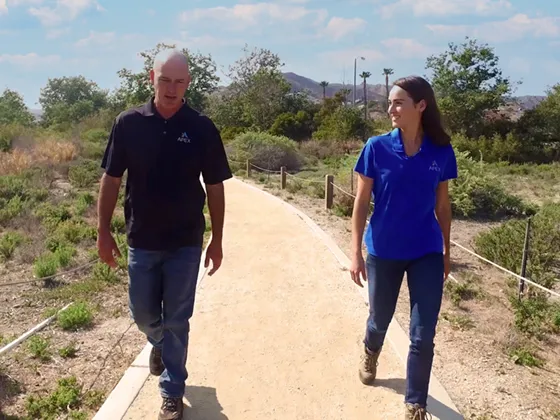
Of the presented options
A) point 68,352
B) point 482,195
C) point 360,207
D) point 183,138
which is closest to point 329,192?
point 482,195

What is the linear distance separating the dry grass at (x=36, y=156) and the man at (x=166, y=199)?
1578 centimetres

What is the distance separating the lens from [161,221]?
→ 299 cm

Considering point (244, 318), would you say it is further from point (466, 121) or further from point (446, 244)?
point (466, 121)

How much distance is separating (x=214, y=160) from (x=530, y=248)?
5.51 m

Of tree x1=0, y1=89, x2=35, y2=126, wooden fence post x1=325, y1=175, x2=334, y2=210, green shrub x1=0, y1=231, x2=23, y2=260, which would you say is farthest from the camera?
tree x1=0, y1=89, x2=35, y2=126

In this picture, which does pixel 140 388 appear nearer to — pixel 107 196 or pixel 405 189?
pixel 107 196

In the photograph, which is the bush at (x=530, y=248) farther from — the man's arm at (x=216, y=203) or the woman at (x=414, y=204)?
the man's arm at (x=216, y=203)

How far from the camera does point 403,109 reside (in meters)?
3.06

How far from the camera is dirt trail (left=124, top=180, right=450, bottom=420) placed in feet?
11.2

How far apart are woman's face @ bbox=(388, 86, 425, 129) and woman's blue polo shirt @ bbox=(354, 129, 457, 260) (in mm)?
96

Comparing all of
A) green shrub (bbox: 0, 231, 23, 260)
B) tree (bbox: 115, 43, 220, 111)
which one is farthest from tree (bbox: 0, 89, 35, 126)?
green shrub (bbox: 0, 231, 23, 260)

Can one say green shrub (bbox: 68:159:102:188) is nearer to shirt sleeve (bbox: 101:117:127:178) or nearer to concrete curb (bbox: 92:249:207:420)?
concrete curb (bbox: 92:249:207:420)

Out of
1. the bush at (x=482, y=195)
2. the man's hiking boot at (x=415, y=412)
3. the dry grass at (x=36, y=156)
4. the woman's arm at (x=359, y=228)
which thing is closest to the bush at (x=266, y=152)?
the dry grass at (x=36, y=156)

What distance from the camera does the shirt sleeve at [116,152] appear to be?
2.94 metres
